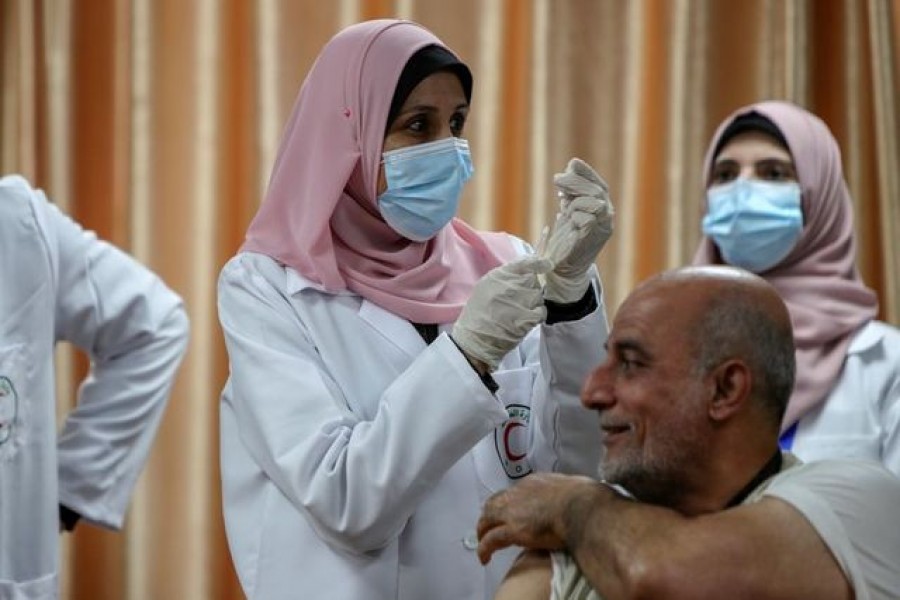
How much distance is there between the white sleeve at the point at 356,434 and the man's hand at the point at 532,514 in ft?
0.45

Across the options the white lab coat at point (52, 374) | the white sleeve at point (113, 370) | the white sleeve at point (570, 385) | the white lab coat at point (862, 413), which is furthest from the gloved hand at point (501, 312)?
the white sleeve at point (113, 370)

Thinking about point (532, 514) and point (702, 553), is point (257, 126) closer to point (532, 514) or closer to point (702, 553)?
point (532, 514)

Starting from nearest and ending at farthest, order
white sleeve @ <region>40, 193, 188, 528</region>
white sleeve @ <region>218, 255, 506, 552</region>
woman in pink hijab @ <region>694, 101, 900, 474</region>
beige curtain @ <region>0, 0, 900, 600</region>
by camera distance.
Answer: white sleeve @ <region>218, 255, 506, 552</region>, woman in pink hijab @ <region>694, 101, 900, 474</region>, white sleeve @ <region>40, 193, 188, 528</region>, beige curtain @ <region>0, 0, 900, 600</region>

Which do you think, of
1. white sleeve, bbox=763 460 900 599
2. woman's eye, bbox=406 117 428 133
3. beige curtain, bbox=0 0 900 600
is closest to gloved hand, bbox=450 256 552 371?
woman's eye, bbox=406 117 428 133

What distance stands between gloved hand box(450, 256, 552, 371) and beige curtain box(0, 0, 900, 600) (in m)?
2.01

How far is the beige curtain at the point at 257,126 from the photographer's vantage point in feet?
12.6

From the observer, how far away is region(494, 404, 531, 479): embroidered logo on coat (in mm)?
2145

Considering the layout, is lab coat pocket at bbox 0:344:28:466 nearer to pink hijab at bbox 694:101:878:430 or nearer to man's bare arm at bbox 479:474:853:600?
man's bare arm at bbox 479:474:853:600

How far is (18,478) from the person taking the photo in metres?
2.77

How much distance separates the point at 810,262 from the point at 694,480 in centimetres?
159

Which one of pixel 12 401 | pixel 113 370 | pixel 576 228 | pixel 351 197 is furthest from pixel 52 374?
pixel 576 228

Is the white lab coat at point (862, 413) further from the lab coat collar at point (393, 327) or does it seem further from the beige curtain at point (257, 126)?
the beige curtain at point (257, 126)

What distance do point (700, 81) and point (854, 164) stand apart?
52 centimetres

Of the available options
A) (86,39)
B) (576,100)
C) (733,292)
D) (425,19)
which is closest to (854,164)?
(576,100)
